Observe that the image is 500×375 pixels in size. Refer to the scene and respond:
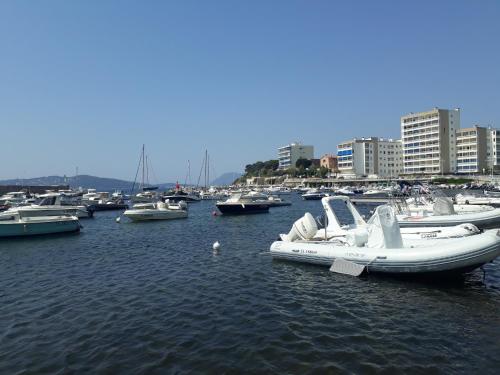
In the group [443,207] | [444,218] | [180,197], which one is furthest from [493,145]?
[444,218]

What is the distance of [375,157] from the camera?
170250mm

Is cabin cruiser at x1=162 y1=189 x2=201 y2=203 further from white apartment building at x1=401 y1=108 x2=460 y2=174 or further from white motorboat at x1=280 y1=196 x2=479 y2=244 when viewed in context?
white apartment building at x1=401 y1=108 x2=460 y2=174

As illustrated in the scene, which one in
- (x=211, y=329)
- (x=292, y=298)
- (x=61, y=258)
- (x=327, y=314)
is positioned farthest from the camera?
(x=61, y=258)

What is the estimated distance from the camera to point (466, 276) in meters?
15.6

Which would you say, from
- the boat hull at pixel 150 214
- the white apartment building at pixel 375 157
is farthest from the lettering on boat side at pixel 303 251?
the white apartment building at pixel 375 157

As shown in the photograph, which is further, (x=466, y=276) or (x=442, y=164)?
(x=442, y=164)

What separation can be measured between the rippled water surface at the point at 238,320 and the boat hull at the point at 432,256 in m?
0.64

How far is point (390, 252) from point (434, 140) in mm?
150340

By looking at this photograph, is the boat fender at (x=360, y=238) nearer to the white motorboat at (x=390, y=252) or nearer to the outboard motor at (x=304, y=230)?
the white motorboat at (x=390, y=252)

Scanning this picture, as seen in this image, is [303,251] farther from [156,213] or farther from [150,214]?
[156,213]

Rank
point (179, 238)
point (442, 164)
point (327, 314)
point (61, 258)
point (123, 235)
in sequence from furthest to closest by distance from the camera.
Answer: point (442, 164)
point (123, 235)
point (179, 238)
point (61, 258)
point (327, 314)

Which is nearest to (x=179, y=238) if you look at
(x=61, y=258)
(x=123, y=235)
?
(x=123, y=235)

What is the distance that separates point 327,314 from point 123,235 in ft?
86.2

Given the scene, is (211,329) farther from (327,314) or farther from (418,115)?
(418,115)
